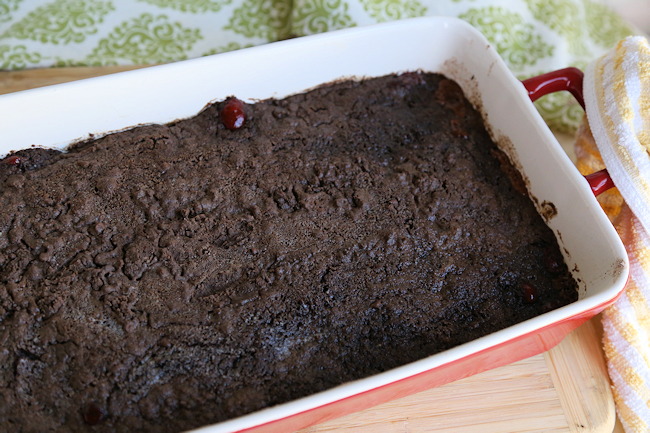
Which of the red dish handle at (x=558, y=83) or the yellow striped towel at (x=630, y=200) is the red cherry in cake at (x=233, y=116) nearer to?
the red dish handle at (x=558, y=83)

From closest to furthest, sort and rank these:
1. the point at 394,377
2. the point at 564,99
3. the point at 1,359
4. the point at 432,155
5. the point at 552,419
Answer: the point at 394,377 < the point at 1,359 < the point at 552,419 < the point at 432,155 < the point at 564,99

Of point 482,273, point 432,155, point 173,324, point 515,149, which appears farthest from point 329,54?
point 173,324

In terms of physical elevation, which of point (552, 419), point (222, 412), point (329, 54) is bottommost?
point (552, 419)

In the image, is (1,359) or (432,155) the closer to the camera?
(1,359)

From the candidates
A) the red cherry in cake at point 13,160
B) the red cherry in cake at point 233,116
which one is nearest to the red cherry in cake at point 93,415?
the red cherry in cake at point 13,160

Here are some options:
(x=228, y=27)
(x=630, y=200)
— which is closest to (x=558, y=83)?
(x=630, y=200)

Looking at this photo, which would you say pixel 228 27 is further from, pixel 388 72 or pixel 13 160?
pixel 13 160

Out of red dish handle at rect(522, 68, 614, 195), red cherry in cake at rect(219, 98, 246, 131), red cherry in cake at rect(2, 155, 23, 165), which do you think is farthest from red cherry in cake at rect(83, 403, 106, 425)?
red dish handle at rect(522, 68, 614, 195)

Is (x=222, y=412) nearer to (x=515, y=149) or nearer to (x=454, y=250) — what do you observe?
(x=454, y=250)
